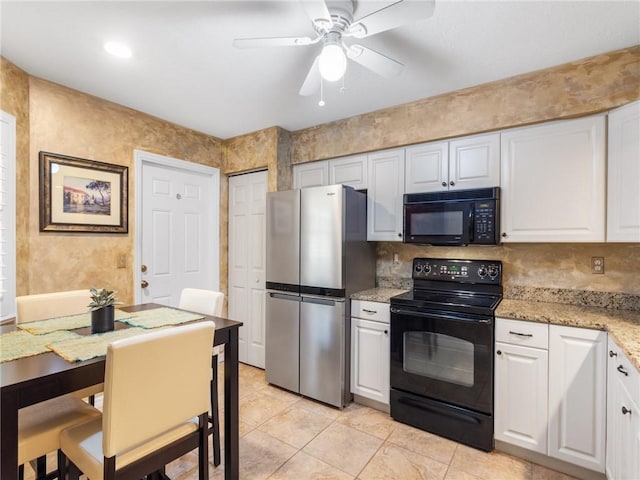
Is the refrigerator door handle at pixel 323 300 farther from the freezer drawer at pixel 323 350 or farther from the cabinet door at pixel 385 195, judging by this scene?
the cabinet door at pixel 385 195

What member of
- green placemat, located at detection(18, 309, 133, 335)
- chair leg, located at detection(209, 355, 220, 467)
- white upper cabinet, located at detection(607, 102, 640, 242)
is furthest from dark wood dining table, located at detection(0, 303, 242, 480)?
white upper cabinet, located at detection(607, 102, 640, 242)

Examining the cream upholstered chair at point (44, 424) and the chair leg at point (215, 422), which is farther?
the chair leg at point (215, 422)

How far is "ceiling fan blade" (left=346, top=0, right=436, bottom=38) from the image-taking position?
1.21m

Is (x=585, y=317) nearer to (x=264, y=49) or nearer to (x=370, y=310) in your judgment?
(x=370, y=310)

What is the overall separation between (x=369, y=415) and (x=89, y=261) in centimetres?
252

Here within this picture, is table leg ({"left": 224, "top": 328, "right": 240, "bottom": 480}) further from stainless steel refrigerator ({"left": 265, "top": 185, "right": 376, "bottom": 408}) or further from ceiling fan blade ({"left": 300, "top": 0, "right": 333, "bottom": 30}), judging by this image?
ceiling fan blade ({"left": 300, "top": 0, "right": 333, "bottom": 30})

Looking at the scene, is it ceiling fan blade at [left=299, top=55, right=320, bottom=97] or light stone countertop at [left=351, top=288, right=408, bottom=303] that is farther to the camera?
light stone countertop at [left=351, top=288, right=408, bottom=303]

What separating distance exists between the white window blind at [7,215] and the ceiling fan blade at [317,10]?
2.03m

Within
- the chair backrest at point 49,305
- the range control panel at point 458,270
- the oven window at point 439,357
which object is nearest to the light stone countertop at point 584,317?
the range control panel at point 458,270

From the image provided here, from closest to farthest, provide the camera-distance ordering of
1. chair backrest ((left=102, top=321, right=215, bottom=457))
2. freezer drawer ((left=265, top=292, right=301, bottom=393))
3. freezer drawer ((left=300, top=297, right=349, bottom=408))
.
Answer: chair backrest ((left=102, top=321, right=215, bottom=457))
freezer drawer ((left=300, top=297, right=349, bottom=408))
freezer drawer ((left=265, top=292, right=301, bottom=393))

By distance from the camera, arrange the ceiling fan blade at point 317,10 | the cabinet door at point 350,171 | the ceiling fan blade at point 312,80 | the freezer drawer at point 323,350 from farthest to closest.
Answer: the cabinet door at point 350,171, the freezer drawer at point 323,350, the ceiling fan blade at point 312,80, the ceiling fan blade at point 317,10

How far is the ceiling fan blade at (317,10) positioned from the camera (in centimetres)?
126

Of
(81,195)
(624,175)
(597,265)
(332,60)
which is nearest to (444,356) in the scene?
(597,265)

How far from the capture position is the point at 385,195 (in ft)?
9.25
